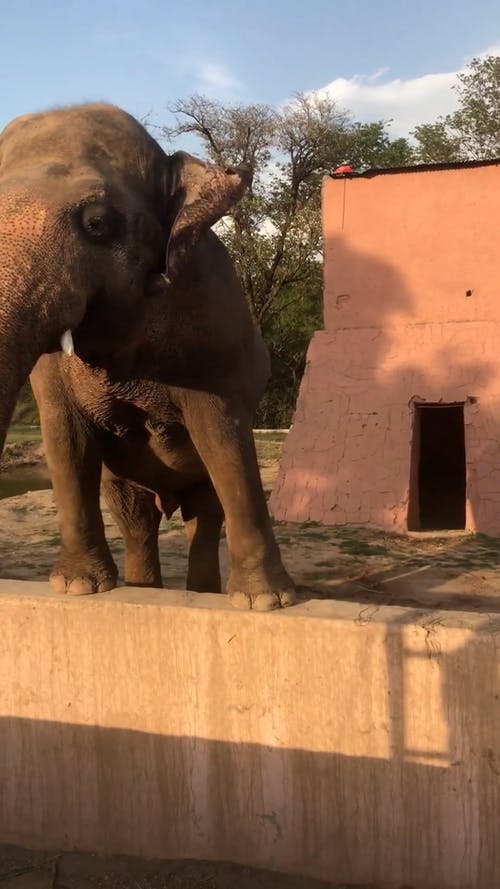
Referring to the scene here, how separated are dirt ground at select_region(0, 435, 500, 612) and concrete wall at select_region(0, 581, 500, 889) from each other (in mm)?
2810

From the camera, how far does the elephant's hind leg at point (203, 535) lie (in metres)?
3.92

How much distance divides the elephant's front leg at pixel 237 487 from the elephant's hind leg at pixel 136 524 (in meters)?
1.10

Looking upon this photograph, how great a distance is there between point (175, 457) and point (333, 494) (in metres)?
4.94

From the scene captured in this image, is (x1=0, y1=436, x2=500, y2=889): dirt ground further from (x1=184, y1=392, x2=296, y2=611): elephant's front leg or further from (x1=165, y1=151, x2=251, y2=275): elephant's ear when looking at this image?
(x1=165, y1=151, x2=251, y2=275): elephant's ear

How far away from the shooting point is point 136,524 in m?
4.10

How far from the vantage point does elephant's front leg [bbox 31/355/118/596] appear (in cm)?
295

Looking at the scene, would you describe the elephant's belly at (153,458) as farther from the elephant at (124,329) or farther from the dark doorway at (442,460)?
the dark doorway at (442,460)

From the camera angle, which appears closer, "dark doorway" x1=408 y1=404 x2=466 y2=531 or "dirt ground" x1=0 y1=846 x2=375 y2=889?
"dirt ground" x1=0 y1=846 x2=375 y2=889

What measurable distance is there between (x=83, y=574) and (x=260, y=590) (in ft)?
2.23

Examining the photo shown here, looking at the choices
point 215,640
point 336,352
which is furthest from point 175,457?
point 336,352

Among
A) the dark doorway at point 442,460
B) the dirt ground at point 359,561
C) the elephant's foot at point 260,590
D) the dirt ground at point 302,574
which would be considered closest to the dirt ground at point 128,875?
the dirt ground at point 302,574

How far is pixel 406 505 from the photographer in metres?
7.72

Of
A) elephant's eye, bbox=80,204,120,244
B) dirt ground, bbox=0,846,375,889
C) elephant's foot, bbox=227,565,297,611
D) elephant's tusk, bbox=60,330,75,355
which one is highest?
elephant's eye, bbox=80,204,120,244

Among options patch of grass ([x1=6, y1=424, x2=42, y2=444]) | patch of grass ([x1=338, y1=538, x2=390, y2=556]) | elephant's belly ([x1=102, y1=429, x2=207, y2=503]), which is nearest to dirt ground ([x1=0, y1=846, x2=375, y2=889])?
elephant's belly ([x1=102, y1=429, x2=207, y2=503])
